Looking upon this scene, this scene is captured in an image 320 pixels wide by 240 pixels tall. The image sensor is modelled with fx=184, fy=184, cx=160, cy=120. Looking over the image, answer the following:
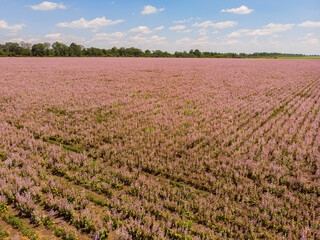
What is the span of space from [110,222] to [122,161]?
2363 millimetres

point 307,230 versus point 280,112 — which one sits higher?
point 280,112

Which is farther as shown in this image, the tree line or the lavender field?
the tree line

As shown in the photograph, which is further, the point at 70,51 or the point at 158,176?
the point at 70,51

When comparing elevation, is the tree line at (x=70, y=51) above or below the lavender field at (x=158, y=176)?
above

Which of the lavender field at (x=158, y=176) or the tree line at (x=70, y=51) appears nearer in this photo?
the lavender field at (x=158, y=176)

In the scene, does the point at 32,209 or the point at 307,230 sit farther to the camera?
the point at 32,209

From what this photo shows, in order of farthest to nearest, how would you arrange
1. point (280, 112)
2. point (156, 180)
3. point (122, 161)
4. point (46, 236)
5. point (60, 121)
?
1. point (280, 112)
2. point (60, 121)
3. point (122, 161)
4. point (156, 180)
5. point (46, 236)

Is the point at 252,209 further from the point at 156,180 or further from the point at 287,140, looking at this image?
the point at 287,140

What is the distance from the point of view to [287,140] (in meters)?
7.34

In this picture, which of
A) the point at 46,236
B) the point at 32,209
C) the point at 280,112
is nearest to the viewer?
the point at 46,236

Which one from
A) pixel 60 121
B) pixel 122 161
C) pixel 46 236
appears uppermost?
pixel 60 121

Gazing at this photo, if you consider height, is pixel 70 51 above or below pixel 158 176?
above

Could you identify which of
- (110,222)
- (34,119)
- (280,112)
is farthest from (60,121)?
(280,112)

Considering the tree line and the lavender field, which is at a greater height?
the tree line
